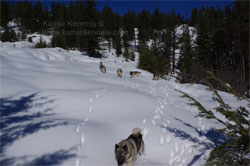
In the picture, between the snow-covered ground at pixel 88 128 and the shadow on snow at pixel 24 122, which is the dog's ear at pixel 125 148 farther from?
the shadow on snow at pixel 24 122

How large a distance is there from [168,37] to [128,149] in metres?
36.5

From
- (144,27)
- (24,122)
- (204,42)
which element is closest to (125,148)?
(24,122)

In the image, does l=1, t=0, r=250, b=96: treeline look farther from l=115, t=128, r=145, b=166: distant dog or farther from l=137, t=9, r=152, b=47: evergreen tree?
l=115, t=128, r=145, b=166: distant dog

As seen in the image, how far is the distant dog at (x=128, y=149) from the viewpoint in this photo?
303 centimetres

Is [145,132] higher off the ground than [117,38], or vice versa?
[117,38]

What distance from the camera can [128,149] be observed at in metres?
3.16

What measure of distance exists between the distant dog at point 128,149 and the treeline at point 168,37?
200cm

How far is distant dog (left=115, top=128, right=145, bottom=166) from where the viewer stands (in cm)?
303

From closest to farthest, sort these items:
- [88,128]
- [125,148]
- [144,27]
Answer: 1. [125,148]
2. [88,128]
3. [144,27]

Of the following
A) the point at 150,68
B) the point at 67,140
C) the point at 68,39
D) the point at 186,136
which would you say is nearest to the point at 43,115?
the point at 67,140

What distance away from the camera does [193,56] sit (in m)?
30.5

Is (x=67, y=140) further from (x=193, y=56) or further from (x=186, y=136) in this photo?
(x=193, y=56)

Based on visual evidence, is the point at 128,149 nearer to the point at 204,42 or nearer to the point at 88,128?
the point at 88,128

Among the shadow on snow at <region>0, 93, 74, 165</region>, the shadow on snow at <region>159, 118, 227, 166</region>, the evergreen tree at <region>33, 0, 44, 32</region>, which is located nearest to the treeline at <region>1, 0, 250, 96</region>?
the evergreen tree at <region>33, 0, 44, 32</region>
